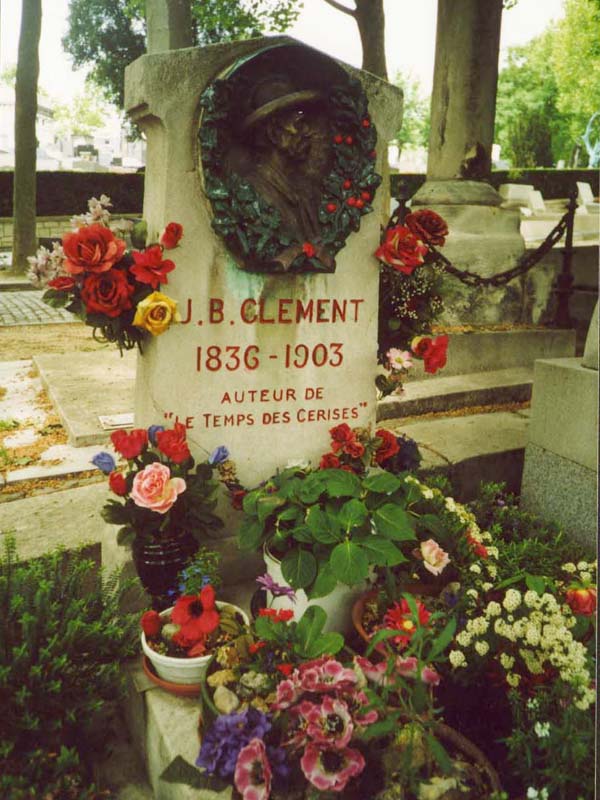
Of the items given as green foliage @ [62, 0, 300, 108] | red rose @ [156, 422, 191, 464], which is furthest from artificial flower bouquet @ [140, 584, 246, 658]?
green foliage @ [62, 0, 300, 108]

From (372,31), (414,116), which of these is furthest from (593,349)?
(414,116)

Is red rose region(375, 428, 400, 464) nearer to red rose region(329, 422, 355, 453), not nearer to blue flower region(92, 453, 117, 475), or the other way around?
red rose region(329, 422, 355, 453)

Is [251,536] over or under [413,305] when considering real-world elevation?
under

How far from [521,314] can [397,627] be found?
469 cm

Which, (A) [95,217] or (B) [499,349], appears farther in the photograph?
(B) [499,349]

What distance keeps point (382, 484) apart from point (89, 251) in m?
1.32

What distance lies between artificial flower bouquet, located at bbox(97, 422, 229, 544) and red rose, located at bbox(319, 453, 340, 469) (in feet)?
1.46

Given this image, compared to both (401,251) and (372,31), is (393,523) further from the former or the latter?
(372,31)

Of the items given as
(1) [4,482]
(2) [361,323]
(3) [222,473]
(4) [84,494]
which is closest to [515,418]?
(2) [361,323]

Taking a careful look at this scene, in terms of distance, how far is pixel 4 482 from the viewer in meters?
3.63

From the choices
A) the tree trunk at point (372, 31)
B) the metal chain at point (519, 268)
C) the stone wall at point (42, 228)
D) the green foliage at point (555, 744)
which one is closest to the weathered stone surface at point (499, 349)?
the metal chain at point (519, 268)

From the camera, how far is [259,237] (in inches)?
100

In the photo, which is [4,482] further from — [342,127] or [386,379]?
[342,127]

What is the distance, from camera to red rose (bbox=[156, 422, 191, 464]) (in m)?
2.39
